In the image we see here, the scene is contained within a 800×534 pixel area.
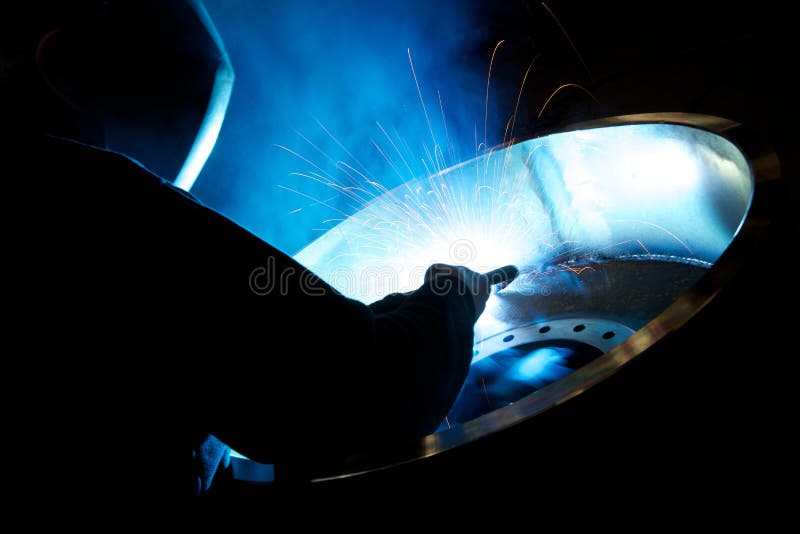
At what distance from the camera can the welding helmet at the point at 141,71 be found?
0.88 m

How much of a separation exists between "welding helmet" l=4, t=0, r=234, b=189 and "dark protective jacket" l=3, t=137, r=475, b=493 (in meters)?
0.41

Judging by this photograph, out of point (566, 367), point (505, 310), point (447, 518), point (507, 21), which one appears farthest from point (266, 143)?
point (447, 518)

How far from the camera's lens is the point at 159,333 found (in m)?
0.56

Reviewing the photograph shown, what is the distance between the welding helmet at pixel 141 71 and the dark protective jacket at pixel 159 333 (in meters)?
0.41

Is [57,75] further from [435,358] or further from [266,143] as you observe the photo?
[266,143]

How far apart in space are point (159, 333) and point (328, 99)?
3.10 metres

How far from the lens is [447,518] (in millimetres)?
476

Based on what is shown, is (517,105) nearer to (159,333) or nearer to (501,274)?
(501,274)

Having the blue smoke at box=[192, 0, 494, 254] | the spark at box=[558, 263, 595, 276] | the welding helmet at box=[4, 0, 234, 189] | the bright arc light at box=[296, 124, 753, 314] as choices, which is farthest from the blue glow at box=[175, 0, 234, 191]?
the blue smoke at box=[192, 0, 494, 254]

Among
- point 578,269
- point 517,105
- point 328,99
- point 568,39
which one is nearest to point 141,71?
point 578,269

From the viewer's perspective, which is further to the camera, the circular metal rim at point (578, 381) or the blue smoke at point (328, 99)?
the blue smoke at point (328, 99)

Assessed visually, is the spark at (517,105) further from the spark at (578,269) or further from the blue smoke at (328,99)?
the spark at (578,269)

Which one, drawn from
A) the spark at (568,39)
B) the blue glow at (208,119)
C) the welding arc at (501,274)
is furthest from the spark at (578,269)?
the blue glow at (208,119)

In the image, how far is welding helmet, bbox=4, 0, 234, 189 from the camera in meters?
0.88
